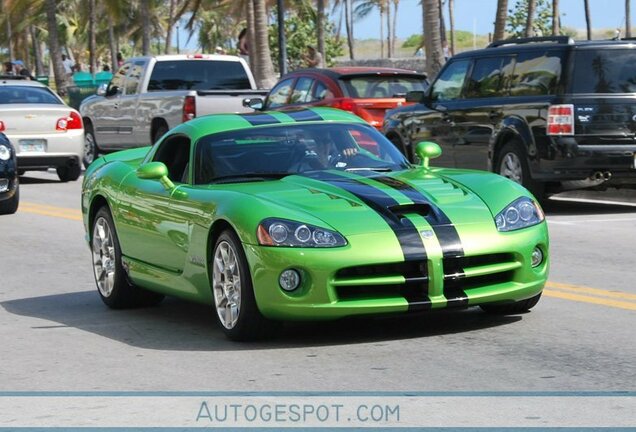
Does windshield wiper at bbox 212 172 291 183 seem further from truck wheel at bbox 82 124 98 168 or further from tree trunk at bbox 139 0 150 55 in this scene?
tree trunk at bbox 139 0 150 55

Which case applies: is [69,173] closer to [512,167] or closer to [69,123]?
[69,123]

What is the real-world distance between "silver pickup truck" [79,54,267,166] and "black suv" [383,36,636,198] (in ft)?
21.2

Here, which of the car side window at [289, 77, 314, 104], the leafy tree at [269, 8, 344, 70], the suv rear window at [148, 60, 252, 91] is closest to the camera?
the car side window at [289, 77, 314, 104]

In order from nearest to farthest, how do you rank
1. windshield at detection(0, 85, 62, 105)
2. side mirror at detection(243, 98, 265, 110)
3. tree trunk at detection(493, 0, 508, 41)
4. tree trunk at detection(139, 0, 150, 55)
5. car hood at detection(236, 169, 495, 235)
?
car hood at detection(236, 169, 495, 235)
side mirror at detection(243, 98, 265, 110)
windshield at detection(0, 85, 62, 105)
tree trunk at detection(493, 0, 508, 41)
tree trunk at detection(139, 0, 150, 55)

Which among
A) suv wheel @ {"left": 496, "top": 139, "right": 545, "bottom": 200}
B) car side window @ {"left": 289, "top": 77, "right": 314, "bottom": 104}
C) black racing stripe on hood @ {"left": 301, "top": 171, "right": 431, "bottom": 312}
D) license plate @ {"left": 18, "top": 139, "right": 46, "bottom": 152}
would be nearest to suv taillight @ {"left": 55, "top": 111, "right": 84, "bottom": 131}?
license plate @ {"left": 18, "top": 139, "right": 46, "bottom": 152}

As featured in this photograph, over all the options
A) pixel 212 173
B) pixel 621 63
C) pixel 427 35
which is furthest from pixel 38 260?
pixel 427 35

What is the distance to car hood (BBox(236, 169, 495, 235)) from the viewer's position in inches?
318

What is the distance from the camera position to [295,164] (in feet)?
30.3

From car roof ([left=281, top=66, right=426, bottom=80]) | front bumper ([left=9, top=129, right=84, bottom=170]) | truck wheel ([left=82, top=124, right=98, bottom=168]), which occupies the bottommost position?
truck wheel ([left=82, top=124, right=98, bottom=168])

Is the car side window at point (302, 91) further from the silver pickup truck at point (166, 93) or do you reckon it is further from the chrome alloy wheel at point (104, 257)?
the chrome alloy wheel at point (104, 257)

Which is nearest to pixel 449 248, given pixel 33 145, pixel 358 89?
pixel 358 89

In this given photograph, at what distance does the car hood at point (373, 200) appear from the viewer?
26.5 ft

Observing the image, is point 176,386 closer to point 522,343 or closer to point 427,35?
point 522,343

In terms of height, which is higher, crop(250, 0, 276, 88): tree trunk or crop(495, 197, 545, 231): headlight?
crop(495, 197, 545, 231): headlight
